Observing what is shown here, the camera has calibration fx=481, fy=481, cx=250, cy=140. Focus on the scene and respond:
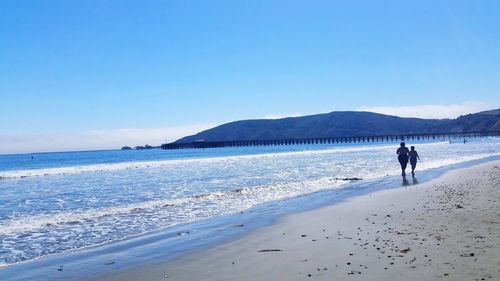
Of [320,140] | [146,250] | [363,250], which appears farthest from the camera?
[320,140]

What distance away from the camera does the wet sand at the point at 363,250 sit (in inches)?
259

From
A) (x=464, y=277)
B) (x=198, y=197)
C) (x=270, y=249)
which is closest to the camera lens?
(x=464, y=277)

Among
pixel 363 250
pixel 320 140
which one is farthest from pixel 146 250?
pixel 320 140

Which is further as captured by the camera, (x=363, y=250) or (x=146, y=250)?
(x=146, y=250)

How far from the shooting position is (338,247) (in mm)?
8469

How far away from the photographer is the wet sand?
658cm

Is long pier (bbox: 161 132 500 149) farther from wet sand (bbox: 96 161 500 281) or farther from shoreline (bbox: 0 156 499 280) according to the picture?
wet sand (bbox: 96 161 500 281)

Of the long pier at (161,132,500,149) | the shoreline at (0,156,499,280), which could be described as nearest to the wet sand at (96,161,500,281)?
the shoreline at (0,156,499,280)

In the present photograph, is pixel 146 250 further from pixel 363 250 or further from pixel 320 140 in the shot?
pixel 320 140

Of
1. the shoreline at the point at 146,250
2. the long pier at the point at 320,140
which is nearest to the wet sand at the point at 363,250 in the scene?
the shoreline at the point at 146,250

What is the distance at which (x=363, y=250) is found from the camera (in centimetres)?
801

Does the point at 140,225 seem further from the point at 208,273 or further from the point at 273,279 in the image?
the point at 273,279

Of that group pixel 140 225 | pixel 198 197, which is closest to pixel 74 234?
pixel 140 225

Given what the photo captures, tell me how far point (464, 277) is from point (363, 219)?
19.1 feet
